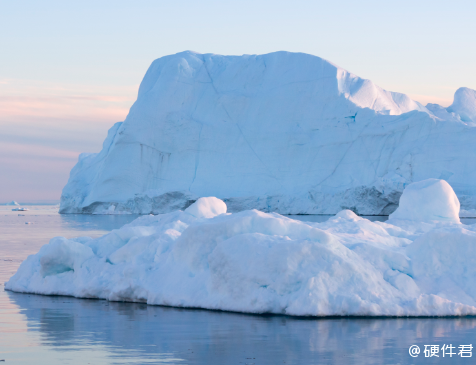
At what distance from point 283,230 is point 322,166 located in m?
29.2

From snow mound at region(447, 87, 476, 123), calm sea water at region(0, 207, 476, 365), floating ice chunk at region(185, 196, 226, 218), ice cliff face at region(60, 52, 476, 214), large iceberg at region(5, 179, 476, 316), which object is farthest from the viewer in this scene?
snow mound at region(447, 87, 476, 123)

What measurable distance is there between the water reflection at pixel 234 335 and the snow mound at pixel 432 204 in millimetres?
8246

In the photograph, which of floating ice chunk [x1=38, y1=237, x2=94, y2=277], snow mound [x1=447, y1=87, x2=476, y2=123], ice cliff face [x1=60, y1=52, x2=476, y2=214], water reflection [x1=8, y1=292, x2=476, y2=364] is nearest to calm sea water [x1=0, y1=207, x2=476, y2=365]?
water reflection [x1=8, y1=292, x2=476, y2=364]

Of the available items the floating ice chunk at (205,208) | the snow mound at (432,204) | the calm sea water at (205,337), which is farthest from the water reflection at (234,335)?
the snow mound at (432,204)

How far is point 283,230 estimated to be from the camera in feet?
29.4

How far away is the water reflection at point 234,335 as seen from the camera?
18.1ft

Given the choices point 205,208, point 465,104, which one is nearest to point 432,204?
point 205,208

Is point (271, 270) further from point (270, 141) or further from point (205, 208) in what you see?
point (270, 141)

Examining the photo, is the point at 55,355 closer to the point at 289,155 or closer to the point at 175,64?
the point at 289,155

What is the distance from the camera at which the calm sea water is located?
214 inches

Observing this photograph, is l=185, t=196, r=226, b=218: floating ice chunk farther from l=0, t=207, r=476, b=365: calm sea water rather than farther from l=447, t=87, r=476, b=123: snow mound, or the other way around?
l=447, t=87, r=476, b=123: snow mound

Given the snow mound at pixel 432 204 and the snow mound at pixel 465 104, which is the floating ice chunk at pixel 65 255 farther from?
the snow mound at pixel 465 104

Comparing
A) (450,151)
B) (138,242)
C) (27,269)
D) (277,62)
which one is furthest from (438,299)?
(277,62)

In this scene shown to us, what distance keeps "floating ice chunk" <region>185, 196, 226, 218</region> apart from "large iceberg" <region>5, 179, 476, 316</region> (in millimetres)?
3039
